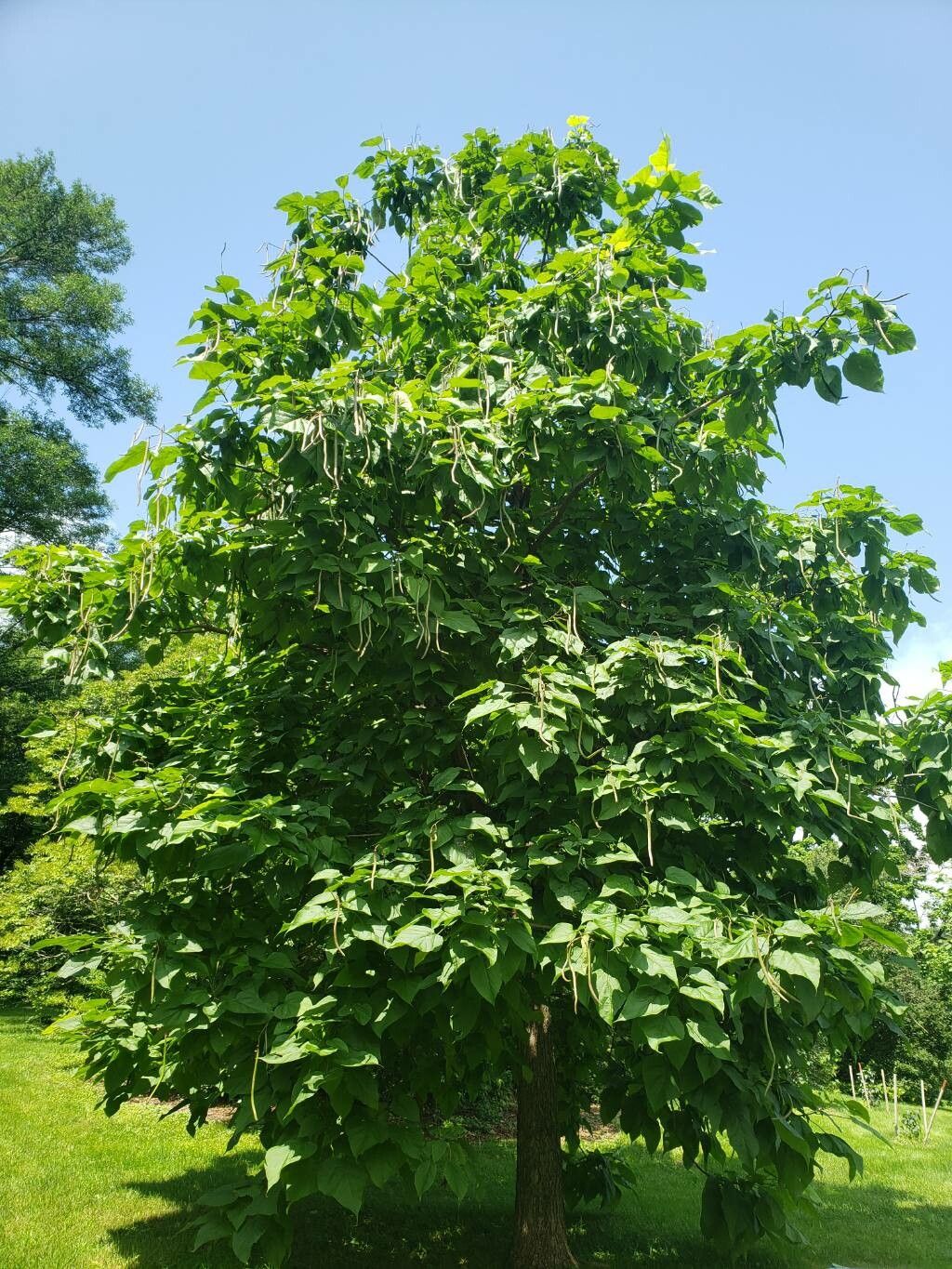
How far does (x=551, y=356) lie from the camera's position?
15.0ft

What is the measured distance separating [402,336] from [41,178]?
22.1 metres

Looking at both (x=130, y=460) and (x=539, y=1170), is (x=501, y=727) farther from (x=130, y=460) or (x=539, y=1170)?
(x=539, y=1170)

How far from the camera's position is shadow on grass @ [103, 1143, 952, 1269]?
5270 mm

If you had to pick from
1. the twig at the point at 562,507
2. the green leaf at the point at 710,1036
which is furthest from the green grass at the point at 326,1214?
the twig at the point at 562,507

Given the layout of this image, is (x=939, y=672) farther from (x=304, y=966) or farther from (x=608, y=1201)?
(x=608, y=1201)

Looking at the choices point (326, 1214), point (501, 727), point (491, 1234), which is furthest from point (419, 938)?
point (326, 1214)

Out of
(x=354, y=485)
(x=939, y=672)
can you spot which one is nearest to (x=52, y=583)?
(x=354, y=485)

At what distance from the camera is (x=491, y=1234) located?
239 inches

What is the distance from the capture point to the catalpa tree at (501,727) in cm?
331

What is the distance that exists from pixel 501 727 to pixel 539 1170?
126 inches

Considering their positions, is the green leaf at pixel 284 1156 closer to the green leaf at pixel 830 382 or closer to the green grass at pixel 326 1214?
the green grass at pixel 326 1214

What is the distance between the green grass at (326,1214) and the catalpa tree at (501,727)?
123 centimetres

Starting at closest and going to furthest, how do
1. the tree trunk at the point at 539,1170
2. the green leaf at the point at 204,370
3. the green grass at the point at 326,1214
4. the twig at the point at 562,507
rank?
the green leaf at the point at 204,370
the twig at the point at 562,507
the tree trunk at the point at 539,1170
the green grass at the point at 326,1214

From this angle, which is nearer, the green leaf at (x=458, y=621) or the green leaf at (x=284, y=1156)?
the green leaf at (x=284, y=1156)
